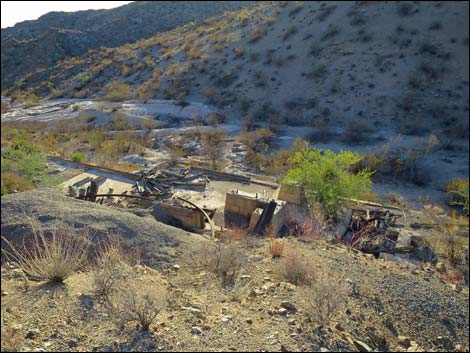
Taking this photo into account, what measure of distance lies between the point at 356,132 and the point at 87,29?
52.5m

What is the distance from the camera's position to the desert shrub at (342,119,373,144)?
20562mm

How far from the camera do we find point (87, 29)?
2372 inches

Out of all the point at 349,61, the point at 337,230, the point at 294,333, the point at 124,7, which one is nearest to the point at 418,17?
the point at 349,61

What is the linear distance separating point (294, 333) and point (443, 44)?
27.0m

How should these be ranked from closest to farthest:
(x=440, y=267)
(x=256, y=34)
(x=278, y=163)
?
1. (x=440, y=267)
2. (x=278, y=163)
3. (x=256, y=34)

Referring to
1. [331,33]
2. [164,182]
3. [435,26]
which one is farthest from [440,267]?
[331,33]

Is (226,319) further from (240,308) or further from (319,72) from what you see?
(319,72)

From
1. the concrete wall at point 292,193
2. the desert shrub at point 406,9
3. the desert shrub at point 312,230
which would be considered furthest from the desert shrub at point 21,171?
the desert shrub at point 406,9

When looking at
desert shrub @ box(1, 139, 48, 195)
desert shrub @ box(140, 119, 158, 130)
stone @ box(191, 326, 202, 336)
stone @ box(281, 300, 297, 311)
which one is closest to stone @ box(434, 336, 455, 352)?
stone @ box(281, 300, 297, 311)

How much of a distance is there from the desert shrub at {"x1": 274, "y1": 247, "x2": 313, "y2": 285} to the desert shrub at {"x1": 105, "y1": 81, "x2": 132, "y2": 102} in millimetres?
25735

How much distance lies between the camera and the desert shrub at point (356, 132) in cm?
2056

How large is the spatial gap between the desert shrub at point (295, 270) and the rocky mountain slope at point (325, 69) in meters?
17.5

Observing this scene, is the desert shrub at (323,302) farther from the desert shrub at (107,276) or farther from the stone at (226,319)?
the desert shrub at (107,276)

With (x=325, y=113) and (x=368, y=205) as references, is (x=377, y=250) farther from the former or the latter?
(x=325, y=113)
